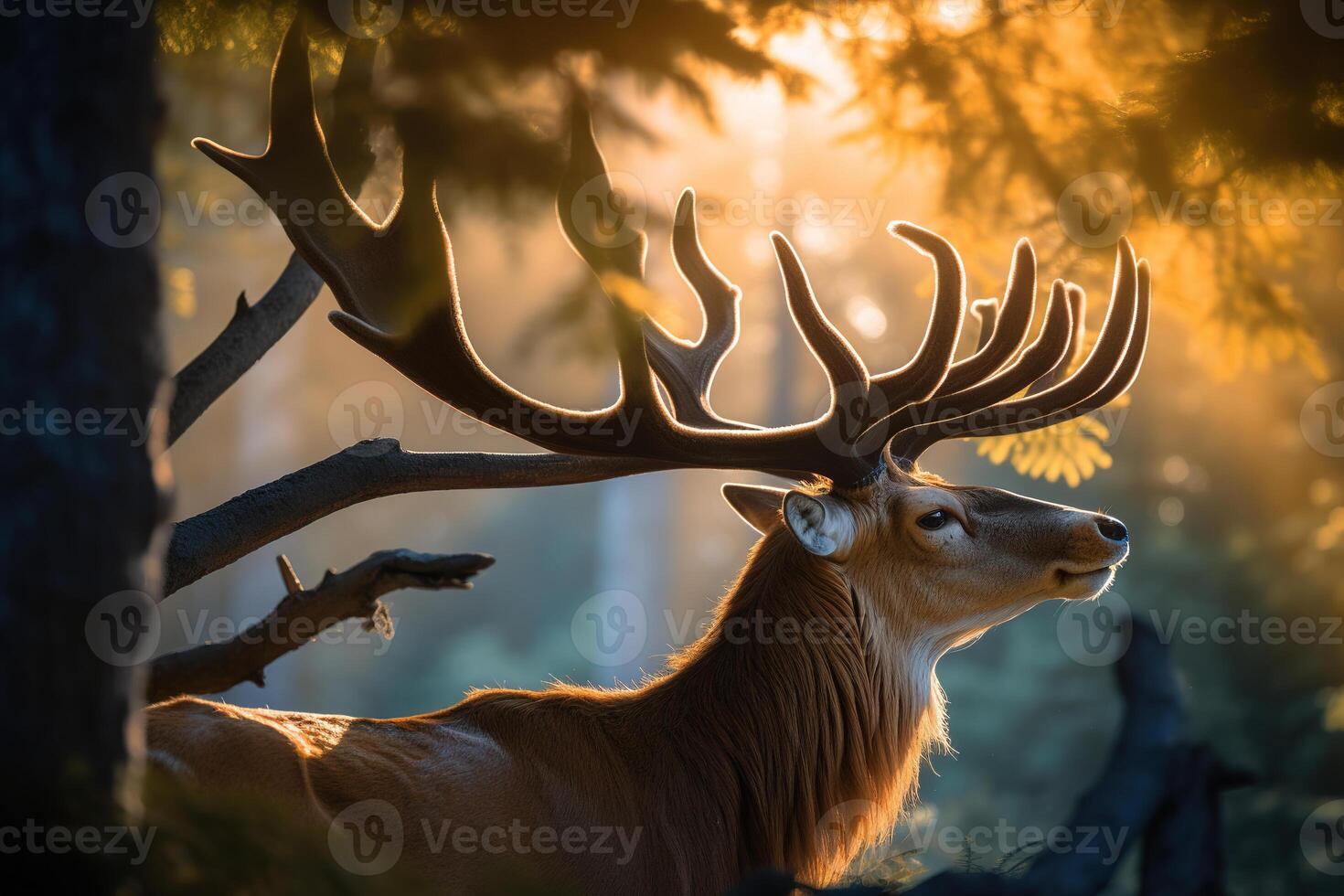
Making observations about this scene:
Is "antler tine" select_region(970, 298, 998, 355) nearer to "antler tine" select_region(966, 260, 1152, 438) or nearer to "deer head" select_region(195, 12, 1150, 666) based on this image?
"deer head" select_region(195, 12, 1150, 666)

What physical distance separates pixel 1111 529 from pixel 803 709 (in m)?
1.22

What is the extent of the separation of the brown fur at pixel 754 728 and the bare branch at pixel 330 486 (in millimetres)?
474

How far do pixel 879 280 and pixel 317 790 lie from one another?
27.0 metres

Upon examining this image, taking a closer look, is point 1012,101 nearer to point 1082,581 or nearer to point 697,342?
point 697,342

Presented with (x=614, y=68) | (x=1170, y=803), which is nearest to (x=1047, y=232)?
(x=614, y=68)

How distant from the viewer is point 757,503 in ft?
15.5

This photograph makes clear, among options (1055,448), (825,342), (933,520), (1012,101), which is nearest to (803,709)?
(933,520)

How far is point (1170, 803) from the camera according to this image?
8.14ft

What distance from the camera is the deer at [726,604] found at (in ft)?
11.0

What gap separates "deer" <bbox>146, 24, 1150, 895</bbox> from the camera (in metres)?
3.35

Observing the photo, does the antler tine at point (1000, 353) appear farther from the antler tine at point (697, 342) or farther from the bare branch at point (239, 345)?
the bare branch at point (239, 345)

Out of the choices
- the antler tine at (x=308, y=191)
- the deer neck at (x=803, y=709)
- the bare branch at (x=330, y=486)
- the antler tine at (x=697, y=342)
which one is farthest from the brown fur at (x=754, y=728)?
the antler tine at (x=308, y=191)

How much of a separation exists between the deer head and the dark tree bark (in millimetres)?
1246

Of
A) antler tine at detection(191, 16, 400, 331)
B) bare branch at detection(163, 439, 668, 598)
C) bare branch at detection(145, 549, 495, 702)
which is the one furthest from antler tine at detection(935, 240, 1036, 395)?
antler tine at detection(191, 16, 400, 331)
